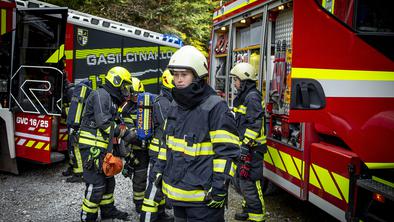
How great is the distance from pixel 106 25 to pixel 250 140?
4.67 meters

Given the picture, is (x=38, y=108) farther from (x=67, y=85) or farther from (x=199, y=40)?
(x=199, y=40)

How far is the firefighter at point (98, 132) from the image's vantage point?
13.8 feet

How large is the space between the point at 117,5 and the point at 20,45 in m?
7.12

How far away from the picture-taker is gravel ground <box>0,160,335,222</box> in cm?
488

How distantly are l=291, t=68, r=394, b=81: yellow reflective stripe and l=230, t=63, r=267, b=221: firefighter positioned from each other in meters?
1.80

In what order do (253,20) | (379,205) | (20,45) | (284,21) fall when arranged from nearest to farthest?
(379,205)
(284,21)
(253,20)
(20,45)

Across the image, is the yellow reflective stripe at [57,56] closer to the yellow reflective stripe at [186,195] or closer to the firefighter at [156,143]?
the firefighter at [156,143]

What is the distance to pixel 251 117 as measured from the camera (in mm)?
4422

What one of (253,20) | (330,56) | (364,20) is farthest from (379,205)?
(253,20)

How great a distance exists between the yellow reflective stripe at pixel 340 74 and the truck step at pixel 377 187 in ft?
2.40

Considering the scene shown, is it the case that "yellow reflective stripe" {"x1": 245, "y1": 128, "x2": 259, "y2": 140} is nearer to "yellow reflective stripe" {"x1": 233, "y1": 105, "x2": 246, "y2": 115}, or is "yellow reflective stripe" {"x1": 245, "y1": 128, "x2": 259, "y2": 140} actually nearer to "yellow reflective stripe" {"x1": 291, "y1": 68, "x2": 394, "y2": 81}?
"yellow reflective stripe" {"x1": 233, "y1": 105, "x2": 246, "y2": 115}

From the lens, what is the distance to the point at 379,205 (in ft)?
8.64

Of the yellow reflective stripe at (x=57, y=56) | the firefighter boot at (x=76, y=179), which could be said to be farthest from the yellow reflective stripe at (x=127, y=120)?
the firefighter boot at (x=76, y=179)

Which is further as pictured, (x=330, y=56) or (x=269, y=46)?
(x=269, y=46)
